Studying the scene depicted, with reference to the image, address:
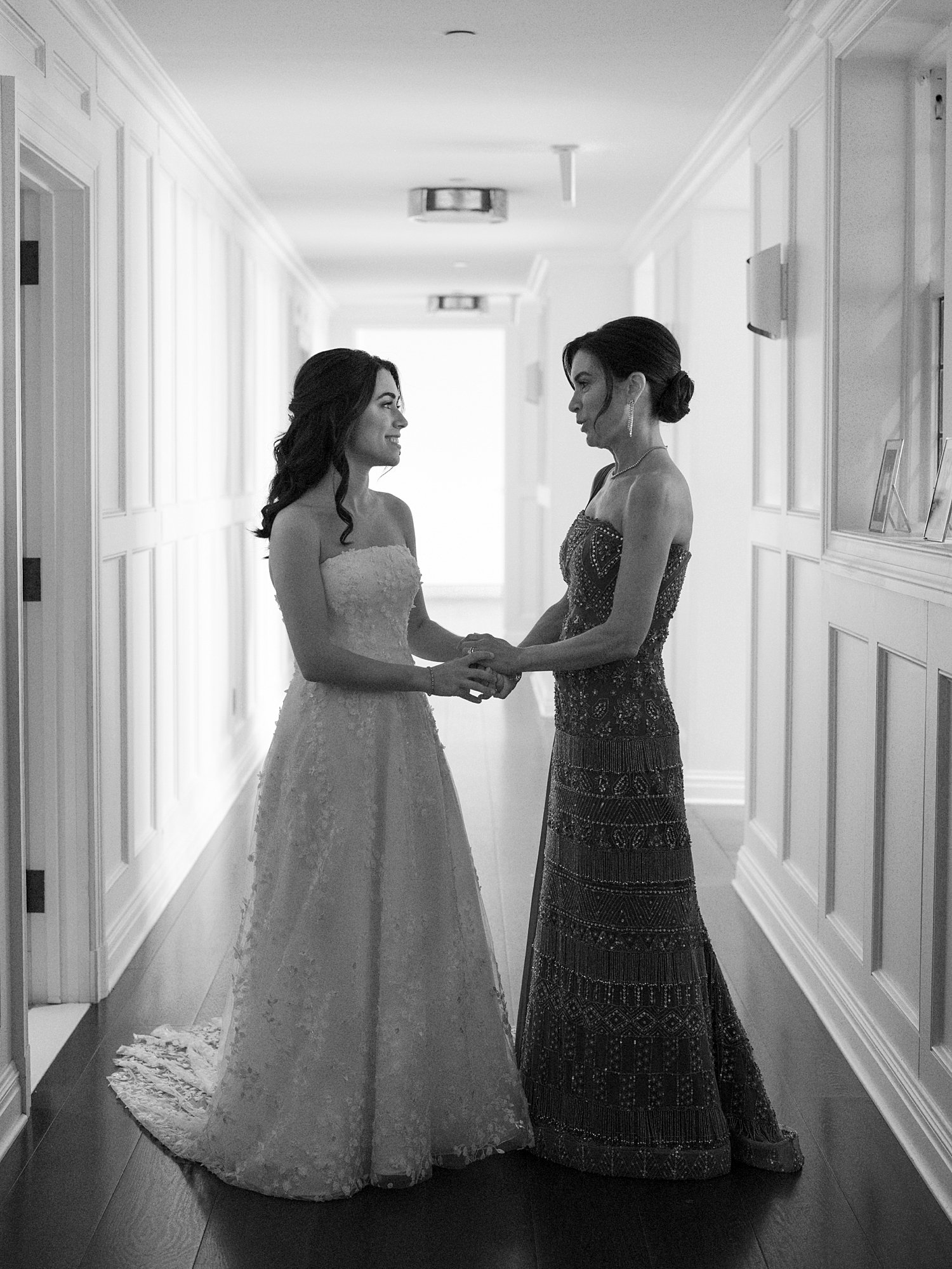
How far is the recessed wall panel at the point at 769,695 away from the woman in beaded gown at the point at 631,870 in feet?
5.21

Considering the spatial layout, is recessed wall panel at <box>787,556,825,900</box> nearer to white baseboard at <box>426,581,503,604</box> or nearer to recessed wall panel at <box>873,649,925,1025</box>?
recessed wall panel at <box>873,649,925,1025</box>

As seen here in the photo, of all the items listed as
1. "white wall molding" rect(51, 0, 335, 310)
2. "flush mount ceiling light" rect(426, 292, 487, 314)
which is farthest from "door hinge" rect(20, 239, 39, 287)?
"flush mount ceiling light" rect(426, 292, 487, 314)

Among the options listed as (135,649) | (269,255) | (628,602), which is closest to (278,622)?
(269,255)

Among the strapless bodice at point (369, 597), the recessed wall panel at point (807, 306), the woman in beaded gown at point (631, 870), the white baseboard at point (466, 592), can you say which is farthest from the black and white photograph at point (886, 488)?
the white baseboard at point (466, 592)

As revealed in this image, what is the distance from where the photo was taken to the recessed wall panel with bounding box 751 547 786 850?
4.34m

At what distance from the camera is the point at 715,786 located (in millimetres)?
6086

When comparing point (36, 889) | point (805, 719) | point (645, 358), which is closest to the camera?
point (645, 358)

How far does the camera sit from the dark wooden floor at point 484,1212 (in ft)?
8.03

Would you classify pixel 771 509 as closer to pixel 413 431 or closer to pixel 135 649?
pixel 135 649

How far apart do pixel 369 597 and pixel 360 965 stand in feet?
2.23

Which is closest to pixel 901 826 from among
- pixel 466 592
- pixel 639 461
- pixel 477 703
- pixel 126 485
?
pixel 639 461

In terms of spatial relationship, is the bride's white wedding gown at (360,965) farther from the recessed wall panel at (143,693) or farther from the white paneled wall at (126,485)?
the recessed wall panel at (143,693)

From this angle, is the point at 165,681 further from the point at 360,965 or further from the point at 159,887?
the point at 360,965

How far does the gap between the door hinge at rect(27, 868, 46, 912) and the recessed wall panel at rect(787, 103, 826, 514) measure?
2.21 meters
